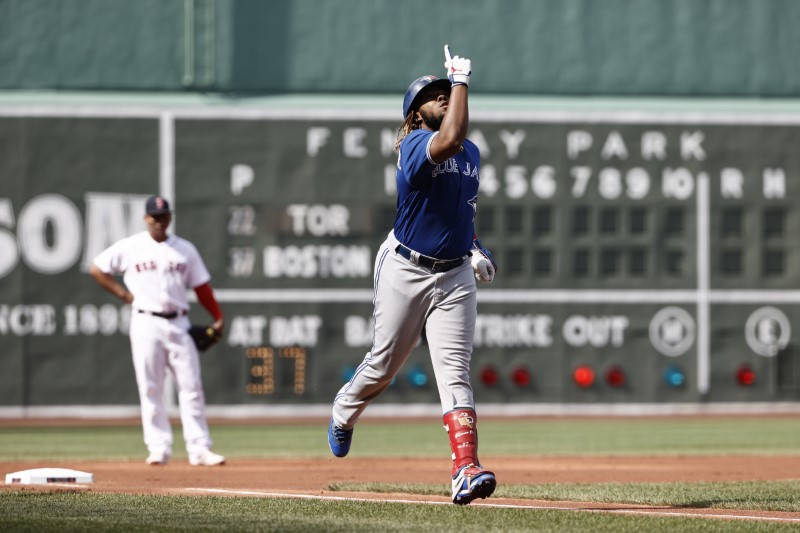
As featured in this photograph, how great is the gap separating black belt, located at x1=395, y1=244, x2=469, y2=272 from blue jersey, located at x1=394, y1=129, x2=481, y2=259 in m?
0.02

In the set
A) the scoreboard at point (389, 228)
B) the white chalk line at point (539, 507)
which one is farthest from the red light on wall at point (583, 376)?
the white chalk line at point (539, 507)

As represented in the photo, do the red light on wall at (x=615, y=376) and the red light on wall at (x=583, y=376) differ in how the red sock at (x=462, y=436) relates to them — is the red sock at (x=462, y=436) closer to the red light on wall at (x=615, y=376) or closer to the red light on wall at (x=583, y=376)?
the red light on wall at (x=583, y=376)

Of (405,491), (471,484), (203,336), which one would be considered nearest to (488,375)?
(203,336)

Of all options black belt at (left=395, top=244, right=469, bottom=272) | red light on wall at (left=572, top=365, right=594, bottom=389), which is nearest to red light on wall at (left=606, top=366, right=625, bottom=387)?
red light on wall at (left=572, top=365, right=594, bottom=389)

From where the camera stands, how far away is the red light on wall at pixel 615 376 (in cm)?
1702

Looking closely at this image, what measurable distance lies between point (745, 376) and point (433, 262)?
1135 cm

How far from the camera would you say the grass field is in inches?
239

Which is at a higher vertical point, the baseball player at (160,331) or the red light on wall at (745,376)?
the baseball player at (160,331)

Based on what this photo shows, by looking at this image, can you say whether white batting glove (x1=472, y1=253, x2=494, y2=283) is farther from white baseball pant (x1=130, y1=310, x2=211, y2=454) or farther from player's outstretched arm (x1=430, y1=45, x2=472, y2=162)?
white baseball pant (x1=130, y1=310, x2=211, y2=454)

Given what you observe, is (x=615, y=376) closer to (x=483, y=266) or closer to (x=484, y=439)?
(x=484, y=439)

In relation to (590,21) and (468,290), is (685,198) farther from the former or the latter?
(468,290)

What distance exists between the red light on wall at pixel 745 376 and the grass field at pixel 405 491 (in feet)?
5.67

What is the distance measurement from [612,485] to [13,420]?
388 inches

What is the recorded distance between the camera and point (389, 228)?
16.8 m
